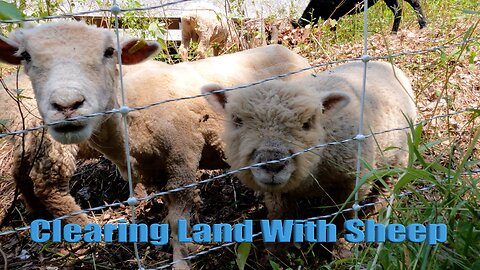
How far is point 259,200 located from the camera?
154 inches

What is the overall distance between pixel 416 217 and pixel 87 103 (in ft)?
5.22

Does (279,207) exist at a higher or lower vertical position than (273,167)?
lower

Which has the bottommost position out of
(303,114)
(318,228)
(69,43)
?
(318,228)

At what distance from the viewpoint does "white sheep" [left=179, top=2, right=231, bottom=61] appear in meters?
5.83

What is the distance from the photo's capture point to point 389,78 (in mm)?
3693

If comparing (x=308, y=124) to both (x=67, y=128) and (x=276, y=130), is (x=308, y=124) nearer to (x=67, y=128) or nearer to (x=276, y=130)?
(x=276, y=130)

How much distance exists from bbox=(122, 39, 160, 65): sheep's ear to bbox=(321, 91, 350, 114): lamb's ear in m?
1.04

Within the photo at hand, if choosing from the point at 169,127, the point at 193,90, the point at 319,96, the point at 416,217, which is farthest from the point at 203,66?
the point at 416,217

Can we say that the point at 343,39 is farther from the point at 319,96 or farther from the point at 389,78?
the point at 319,96

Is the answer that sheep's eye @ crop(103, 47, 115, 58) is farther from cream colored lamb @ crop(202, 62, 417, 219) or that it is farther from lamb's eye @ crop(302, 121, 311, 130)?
lamb's eye @ crop(302, 121, 311, 130)

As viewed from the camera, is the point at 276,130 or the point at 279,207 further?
the point at 279,207

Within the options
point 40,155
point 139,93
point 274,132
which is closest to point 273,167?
point 274,132

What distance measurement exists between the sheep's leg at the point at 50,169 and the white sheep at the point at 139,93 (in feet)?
1.40

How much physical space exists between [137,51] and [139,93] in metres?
0.43
